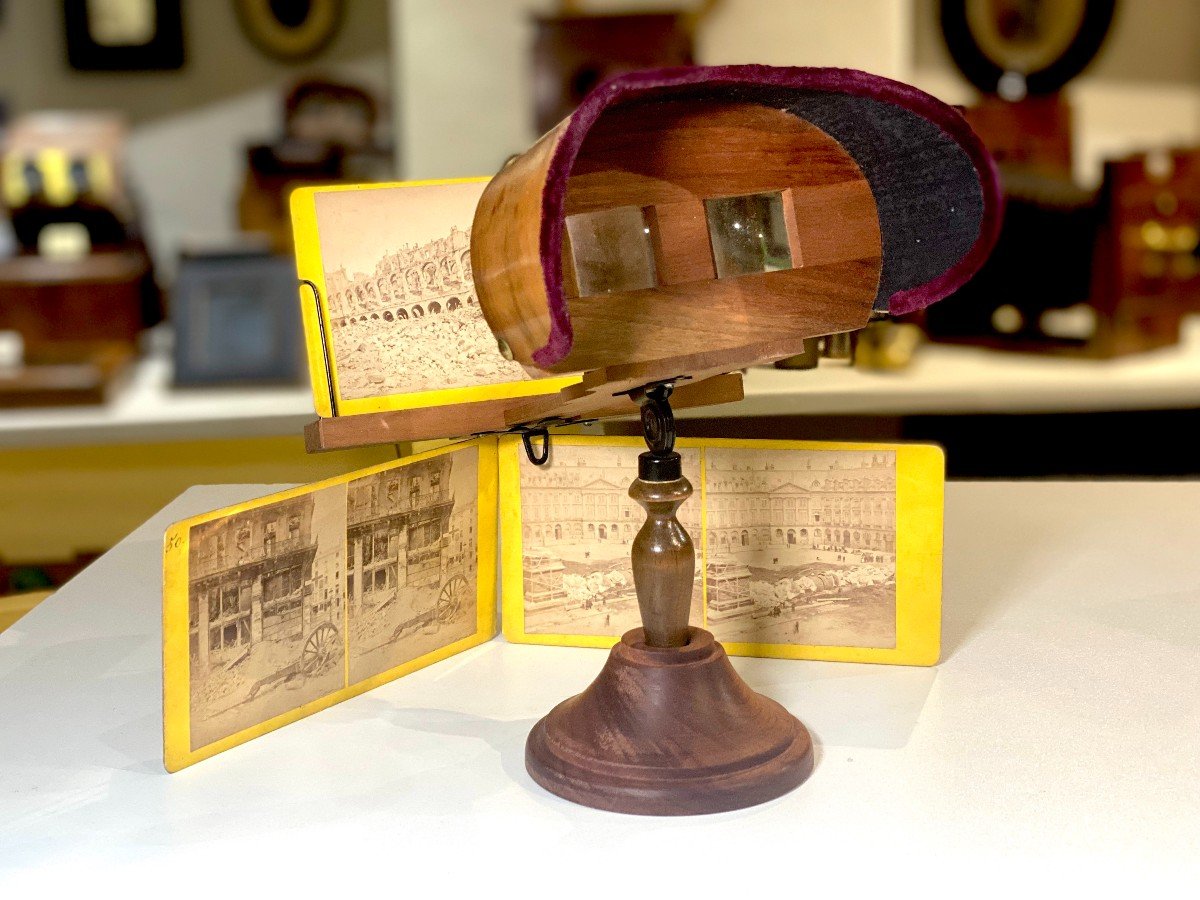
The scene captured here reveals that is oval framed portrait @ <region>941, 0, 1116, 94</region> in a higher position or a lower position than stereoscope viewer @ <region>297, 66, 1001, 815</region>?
higher

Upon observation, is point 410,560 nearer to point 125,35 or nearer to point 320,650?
point 320,650

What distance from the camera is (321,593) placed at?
30.0 inches

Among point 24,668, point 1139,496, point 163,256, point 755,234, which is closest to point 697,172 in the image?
point 755,234

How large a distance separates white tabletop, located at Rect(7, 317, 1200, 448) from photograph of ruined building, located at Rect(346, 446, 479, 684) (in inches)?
14.0

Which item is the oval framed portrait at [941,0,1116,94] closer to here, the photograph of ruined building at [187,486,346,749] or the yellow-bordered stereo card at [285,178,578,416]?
the yellow-bordered stereo card at [285,178,578,416]

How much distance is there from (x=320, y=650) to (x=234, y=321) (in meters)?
1.21

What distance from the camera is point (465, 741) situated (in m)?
0.74

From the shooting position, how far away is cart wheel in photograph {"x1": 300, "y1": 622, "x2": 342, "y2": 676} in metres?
0.76

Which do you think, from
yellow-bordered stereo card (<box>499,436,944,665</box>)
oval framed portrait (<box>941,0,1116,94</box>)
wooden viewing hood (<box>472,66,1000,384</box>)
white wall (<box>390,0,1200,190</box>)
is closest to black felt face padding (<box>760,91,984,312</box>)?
wooden viewing hood (<box>472,66,1000,384</box>)

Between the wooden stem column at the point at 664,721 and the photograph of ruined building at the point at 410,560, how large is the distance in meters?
0.15

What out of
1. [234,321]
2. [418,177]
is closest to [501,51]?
[418,177]

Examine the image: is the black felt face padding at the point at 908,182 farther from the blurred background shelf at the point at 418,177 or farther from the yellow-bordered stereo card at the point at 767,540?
the blurred background shelf at the point at 418,177

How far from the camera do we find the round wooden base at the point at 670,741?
2.13 feet

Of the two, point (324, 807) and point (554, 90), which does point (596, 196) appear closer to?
point (324, 807)
